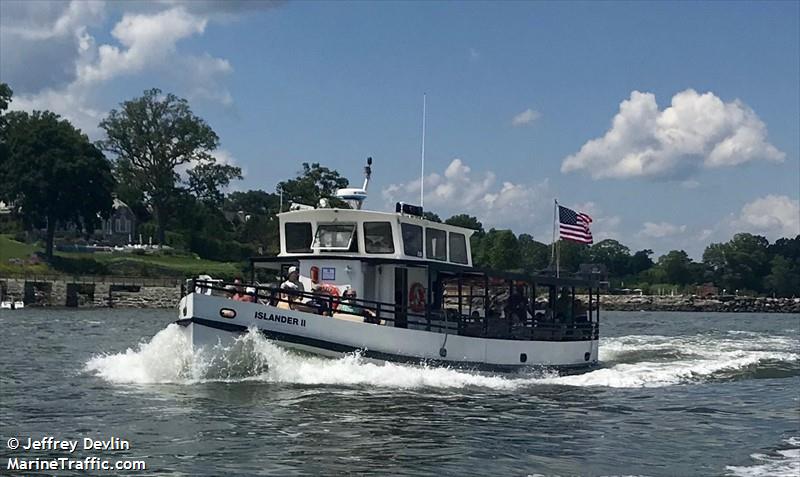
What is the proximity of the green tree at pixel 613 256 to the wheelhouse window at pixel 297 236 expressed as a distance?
6028 inches

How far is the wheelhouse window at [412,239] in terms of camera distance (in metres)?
25.8

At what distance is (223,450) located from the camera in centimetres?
1555

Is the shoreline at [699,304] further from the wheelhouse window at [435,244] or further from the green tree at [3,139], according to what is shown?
the wheelhouse window at [435,244]

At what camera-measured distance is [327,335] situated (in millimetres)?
23688

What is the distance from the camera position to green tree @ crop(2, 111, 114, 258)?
9275 cm

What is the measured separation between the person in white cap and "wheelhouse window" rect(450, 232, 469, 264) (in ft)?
14.2

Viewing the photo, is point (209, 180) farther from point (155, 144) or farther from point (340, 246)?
point (340, 246)

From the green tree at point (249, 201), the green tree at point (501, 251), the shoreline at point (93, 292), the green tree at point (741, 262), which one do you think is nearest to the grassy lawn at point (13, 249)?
the shoreline at point (93, 292)

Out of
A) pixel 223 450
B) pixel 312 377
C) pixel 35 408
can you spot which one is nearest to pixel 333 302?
pixel 312 377

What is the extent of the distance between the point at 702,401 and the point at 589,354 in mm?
7461

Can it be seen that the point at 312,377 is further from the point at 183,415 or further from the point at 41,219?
the point at 41,219

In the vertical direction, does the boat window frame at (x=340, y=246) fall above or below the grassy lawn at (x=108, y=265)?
below

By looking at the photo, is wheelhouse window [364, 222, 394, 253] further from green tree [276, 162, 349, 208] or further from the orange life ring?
green tree [276, 162, 349, 208]

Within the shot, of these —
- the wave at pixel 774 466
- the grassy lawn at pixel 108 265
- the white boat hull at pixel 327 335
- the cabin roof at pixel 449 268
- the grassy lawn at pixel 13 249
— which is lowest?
the wave at pixel 774 466
